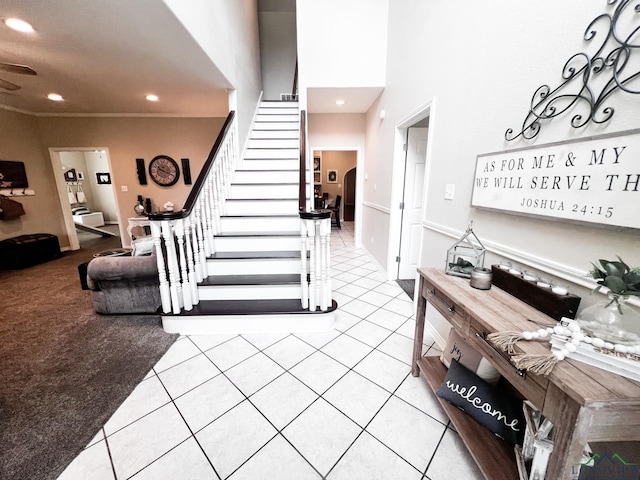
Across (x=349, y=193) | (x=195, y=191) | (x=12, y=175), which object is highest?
(x=12, y=175)

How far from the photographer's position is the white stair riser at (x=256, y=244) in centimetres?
268

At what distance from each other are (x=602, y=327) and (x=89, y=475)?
2.17m

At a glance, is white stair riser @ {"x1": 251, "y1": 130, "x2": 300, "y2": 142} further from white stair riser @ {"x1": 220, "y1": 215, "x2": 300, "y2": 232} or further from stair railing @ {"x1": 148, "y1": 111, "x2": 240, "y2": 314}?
white stair riser @ {"x1": 220, "y1": 215, "x2": 300, "y2": 232}

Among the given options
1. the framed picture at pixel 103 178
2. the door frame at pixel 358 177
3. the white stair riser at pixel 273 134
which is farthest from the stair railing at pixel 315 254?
the framed picture at pixel 103 178

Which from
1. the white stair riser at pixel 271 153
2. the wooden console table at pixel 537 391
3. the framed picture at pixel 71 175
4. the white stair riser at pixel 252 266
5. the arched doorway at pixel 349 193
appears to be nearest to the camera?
the wooden console table at pixel 537 391

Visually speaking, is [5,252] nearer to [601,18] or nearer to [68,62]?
[68,62]

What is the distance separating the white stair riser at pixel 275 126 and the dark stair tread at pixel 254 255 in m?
2.69

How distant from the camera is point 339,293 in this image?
298 cm

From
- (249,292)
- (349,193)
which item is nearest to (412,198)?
(249,292)

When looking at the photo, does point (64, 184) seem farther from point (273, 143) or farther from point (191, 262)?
point (191, 262)

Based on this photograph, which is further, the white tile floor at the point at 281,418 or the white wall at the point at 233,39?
the white wall at the point at 233,39

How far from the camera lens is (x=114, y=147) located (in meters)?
4.87

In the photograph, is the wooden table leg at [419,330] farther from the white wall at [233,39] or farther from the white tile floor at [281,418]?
the white wall at [233,39]

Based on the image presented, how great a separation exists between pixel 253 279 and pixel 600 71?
2.51 metres
